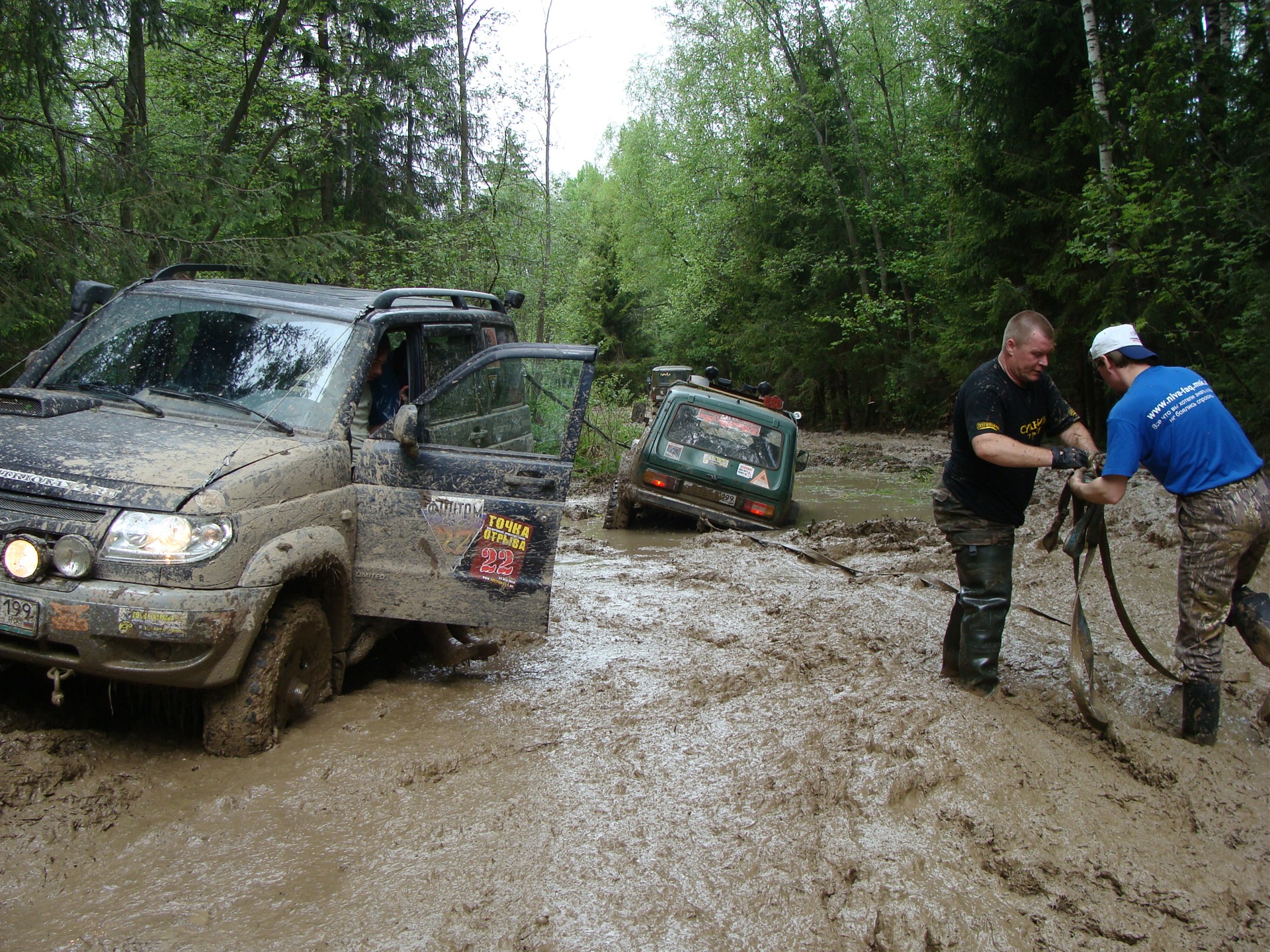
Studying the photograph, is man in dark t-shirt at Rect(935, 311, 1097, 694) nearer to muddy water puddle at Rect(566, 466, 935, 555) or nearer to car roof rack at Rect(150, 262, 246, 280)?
car roof rack at Rect(150, 262, 246, 280)

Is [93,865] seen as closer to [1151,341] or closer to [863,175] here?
[1151,341]

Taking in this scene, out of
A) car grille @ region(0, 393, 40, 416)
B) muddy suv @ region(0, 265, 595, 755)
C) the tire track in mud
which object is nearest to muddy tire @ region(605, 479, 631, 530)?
muddy suv @ region(0, 265, 595, 755)

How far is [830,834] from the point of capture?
3447 mm

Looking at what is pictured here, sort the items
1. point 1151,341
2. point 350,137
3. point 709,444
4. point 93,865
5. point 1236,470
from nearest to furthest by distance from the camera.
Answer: point 93,865 → point 1236,470 → point 709,444 → point 1151,341 → point 350,137

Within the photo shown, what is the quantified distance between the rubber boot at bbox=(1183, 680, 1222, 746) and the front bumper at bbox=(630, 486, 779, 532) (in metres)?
6.60

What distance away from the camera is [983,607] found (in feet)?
15.6

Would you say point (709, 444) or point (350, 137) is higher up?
point (350, 137)

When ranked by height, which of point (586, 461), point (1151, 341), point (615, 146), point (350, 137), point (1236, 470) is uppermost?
point (615, 146)

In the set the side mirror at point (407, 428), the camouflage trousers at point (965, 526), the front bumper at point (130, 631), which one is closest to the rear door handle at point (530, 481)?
the side mirror at point (407, 428)

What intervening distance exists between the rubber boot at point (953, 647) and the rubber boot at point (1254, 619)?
1246 mm

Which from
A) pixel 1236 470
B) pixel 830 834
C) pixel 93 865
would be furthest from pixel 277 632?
pixel 1236 470

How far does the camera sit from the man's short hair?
4.55 meters

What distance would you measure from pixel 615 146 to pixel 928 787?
5698 centimetres

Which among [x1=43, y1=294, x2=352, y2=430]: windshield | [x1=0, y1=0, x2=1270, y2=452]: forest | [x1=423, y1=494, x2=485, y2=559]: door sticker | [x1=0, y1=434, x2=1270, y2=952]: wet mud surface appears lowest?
[x1=0, y1=434, x2=1270, y2=952]: wet mud surface
